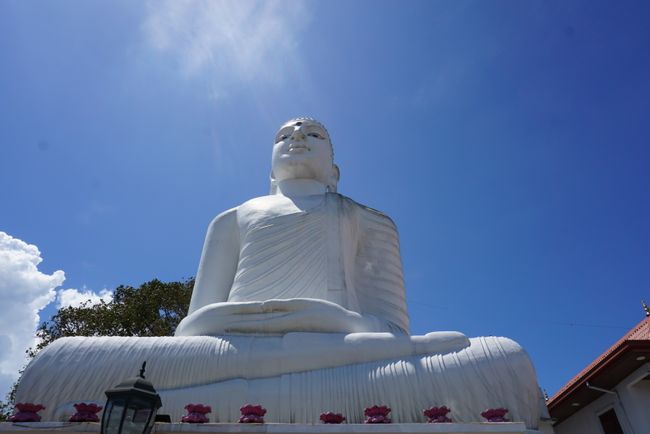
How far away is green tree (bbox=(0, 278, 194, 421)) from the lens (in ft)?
40.9

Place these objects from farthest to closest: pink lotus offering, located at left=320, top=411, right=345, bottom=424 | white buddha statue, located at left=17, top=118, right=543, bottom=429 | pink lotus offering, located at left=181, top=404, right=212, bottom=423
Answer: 1. white buddha statue, located at left=17, top=118, right=543, bottom=429
2. pink lotus offering, located at left=320, top=411, right=345, bottom=424
3. pink lotus offering, located at left=181, top=404, right=212, bottom=423

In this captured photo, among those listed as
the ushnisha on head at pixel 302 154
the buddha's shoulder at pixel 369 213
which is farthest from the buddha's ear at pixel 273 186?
the buddha's shoulder at pixel 369 213

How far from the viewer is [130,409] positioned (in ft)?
8.79

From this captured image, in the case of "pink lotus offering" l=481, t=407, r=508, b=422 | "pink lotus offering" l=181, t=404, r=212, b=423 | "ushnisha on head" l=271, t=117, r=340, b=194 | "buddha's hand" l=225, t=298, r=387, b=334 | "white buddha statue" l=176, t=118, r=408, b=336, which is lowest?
"pink lotus offering" l=481, t=407, r=508, b=422

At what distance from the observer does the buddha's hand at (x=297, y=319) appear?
16.0ft

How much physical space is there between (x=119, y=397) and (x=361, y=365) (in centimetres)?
225

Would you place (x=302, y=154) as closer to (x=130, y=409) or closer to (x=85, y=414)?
(x=85, y=414)

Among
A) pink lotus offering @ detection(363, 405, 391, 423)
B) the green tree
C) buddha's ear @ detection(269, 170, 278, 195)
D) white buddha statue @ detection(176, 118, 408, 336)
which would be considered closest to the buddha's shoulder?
white buddha statue @ detection(176, 118, 408, 336)

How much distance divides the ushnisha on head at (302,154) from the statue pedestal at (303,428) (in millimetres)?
4620

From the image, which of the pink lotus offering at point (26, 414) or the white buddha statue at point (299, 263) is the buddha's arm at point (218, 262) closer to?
the white buddha statue at point (299, 263)

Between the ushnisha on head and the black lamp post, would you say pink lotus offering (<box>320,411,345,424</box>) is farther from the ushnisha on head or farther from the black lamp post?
the ushnisha on head

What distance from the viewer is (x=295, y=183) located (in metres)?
7.45

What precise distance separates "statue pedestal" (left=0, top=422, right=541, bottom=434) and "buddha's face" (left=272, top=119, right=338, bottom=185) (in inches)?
182

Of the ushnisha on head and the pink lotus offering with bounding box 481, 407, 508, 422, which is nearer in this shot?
the pink lotus offering with bounding box 481, 407, 508, 422
